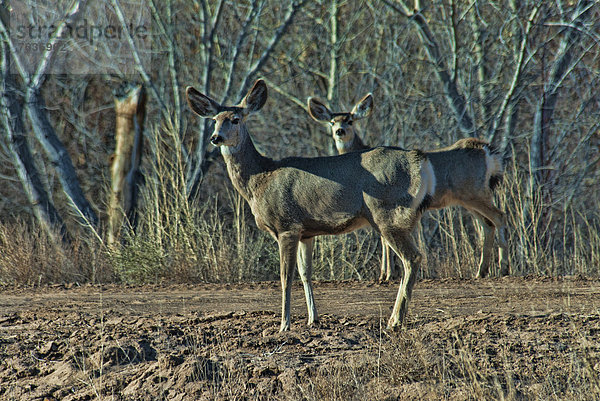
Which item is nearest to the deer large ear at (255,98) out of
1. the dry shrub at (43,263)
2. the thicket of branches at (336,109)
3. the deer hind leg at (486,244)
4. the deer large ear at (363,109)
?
the deer hind leg at (486,244)

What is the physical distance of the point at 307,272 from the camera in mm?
6859

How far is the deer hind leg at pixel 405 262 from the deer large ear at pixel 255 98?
6.19 ft

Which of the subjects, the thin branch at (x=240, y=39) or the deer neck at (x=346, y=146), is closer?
the deer neck at (x=346, y=146)

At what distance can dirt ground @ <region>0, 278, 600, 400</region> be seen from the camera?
5234 millimetres

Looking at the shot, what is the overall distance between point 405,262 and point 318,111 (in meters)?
5.40

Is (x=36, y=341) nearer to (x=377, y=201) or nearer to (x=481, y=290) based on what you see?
(x=377, y=201)

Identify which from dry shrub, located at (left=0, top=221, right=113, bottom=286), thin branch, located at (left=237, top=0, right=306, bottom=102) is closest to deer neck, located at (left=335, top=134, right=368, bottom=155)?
thin branch, located at (left=237, top=0, right=306, bottom=102)

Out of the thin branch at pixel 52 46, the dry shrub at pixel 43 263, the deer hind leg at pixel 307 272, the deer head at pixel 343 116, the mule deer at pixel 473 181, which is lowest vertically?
the deer hind leg at pixel 307 272

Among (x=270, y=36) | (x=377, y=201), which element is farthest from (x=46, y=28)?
(x=377, y=201)

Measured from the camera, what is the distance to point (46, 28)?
13328mm

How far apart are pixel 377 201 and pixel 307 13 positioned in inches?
332

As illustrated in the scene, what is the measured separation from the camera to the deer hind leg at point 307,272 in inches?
267

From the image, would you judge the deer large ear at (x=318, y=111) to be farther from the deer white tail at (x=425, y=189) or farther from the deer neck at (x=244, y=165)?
the deer white tail at (x=425, y=189)

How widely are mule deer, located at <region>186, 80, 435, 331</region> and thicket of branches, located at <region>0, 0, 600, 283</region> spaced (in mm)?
4148
